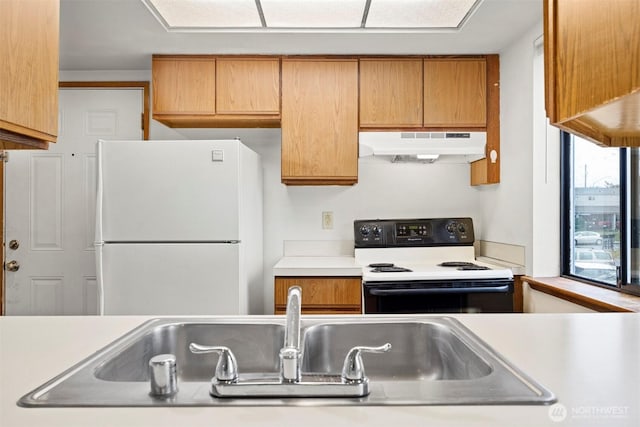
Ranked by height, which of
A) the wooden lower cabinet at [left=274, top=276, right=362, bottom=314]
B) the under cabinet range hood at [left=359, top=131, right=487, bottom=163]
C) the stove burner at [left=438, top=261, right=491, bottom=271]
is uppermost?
the under cabinet range hood at [left=359, top=131, right=487, bottom=163]

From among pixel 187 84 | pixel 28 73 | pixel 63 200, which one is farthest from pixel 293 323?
pixel 63 200

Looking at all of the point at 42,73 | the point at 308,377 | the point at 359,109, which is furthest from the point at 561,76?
the point at 359,109

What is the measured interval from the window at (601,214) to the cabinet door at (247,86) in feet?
5.66

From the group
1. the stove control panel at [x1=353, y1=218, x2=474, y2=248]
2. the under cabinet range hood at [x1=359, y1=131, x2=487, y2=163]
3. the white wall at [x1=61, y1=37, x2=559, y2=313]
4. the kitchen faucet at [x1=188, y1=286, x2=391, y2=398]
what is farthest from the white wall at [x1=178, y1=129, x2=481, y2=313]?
the kitchen faucet at [x1=188, y1=286, x2=391, y2=398]

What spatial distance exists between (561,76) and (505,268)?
1.93 metres

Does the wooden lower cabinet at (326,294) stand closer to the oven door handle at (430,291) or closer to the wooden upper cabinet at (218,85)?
the oven door handle at (430,291)

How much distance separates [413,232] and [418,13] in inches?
54.9

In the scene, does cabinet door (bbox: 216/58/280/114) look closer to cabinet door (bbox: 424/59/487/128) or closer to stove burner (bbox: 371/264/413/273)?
cabinet door (bbox: 424/59/487/128)

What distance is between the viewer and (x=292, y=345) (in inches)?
36.3

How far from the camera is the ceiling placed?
228 cm

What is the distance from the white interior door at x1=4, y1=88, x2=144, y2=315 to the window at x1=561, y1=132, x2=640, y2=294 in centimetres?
276

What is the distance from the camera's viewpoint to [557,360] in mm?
939

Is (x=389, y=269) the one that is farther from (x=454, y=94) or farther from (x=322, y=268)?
(x=454, y=94)

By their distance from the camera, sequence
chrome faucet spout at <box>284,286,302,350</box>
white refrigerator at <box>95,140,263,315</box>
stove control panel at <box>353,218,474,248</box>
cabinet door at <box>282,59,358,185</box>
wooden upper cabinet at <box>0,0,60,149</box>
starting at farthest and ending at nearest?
stove control panel at <box>353,218,474,248</box> → cabinet door at <box>282,59,358,185</box> → white refrigerator at <box>95,140,263,315</box> → wooden upper cabinet at <box>0,0,60,149</box> → chrome faucet spout at <box>284,286,302,350</box>
